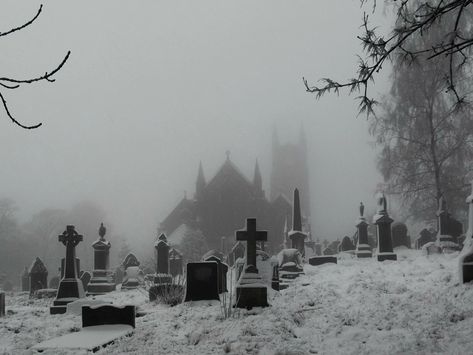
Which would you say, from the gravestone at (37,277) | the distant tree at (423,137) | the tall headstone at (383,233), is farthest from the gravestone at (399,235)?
the gravestone at (37,277)

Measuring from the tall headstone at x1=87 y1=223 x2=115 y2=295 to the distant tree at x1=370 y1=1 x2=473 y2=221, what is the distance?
12.1 m

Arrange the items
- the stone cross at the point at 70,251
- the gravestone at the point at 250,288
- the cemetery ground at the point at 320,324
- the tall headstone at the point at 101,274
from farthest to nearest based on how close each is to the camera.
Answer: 1. the tall headstone at the point at 101,274
2. the stone cross at the point at 70,251
3. the gravestone at the point at 250,288
4. the cemetery ground at the point at 320,324

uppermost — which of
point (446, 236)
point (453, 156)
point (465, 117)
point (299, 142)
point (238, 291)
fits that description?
point (299, 142)

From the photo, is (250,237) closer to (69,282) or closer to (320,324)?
(320,324)

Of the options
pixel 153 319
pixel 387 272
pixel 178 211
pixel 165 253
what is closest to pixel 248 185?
pixel 178 211

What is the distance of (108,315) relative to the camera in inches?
296

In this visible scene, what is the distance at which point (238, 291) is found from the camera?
8477 mm

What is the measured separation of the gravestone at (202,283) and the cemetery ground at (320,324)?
21 cm

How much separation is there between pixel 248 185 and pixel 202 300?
116 ft

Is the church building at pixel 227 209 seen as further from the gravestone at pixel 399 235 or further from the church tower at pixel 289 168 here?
the gravestone at pixel 399 235

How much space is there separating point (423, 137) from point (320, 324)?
14995 millimetres

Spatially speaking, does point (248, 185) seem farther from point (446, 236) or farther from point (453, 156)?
point (446, 236)

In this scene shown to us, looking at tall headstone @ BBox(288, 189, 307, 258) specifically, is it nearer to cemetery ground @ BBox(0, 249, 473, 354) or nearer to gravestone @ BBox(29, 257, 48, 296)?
cemetery ground @ BBox(0, 249, 473, 354)

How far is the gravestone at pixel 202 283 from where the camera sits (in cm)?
942
